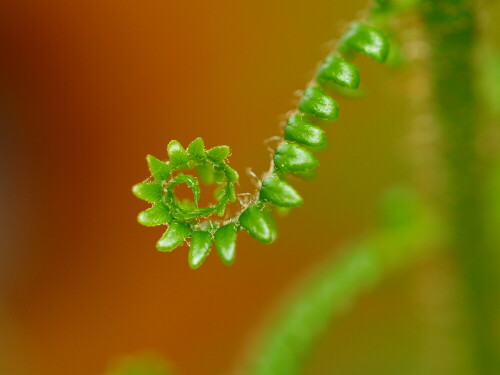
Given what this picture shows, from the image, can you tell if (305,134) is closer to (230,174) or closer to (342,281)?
(230,174)

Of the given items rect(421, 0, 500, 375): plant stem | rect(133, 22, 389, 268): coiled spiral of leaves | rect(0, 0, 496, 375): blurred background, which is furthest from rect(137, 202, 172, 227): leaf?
rect(0, 0, 496, 375): blurred background

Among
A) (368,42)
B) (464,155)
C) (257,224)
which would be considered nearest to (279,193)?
(257,224)

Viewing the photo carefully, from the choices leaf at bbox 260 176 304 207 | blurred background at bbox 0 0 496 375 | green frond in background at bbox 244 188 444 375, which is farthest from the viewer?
blurred background at bbox 0 0 496 375

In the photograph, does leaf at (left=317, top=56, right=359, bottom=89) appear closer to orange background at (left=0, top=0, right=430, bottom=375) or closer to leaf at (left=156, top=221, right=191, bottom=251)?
leaf at (left=156, top=221, right=191, bottom=251)

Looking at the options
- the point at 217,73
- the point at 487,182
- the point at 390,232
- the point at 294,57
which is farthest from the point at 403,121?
the point at 487,182

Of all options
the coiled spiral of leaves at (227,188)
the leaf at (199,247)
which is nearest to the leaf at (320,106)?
the coiled spiral of leaves at (227,188)

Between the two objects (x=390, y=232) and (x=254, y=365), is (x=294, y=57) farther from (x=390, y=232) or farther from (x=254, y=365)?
(x=254, y=365)

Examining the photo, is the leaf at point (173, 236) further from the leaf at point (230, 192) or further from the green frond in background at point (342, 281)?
the green frond in background at point (342, 281)
